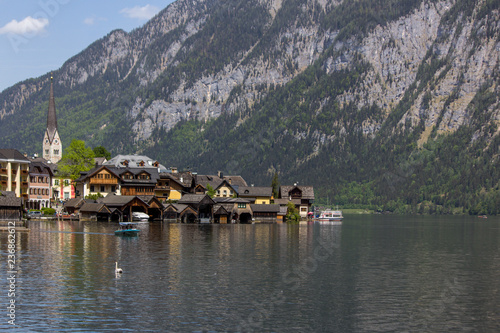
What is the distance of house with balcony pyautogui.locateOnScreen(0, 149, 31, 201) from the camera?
154750 millimetres

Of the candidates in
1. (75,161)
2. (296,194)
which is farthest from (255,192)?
(75,161)

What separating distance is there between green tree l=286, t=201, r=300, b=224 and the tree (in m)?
56.0

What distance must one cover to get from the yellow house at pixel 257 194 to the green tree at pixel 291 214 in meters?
6.14

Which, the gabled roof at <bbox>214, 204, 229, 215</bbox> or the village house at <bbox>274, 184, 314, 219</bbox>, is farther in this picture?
the village house at <bbox>274, 184, 314, 219</bbox>

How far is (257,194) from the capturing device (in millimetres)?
186375

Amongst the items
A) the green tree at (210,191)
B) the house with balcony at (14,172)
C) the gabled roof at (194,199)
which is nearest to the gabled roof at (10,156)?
the house with balcony at (14,172)

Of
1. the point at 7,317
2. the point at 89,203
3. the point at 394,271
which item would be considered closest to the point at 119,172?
the point at 89,203

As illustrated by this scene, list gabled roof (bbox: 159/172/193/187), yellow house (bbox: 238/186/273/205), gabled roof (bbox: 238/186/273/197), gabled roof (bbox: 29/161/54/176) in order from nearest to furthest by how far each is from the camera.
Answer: gabled roof (bbox: 159/172/193/187) → gabled roof (bbox: 29/161/54/176) → yellow house (bbox: 238/186/273/205) → gabled roof (bbox: 238/186/273/197)

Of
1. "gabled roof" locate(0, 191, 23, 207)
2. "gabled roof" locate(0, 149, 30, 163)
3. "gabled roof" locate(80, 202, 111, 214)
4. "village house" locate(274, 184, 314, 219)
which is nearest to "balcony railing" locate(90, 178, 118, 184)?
"gabled roof" locate(80, 202, 111, 214)

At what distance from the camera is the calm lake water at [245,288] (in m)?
44.6

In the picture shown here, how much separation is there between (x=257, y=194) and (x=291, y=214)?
1128 cm

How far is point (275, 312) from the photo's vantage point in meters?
47.6

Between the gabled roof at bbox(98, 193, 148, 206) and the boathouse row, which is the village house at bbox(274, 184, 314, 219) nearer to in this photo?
the boathouse row

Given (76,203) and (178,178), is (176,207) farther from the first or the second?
(76,203)
